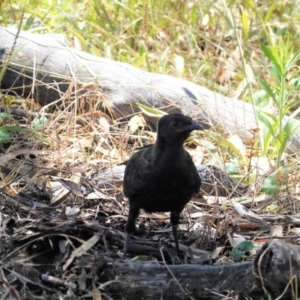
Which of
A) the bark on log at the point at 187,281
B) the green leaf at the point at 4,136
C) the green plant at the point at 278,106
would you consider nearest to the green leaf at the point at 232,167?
the green plant at the point at 278,106

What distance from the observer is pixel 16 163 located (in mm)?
5402

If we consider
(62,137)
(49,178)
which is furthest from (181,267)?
(62,137)

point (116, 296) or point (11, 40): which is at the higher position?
point (11, 40)

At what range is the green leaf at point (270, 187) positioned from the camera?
5.10m

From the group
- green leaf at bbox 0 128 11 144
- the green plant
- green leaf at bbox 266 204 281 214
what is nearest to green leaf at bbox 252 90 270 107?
the green plant

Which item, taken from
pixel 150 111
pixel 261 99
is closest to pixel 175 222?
pixel 150 111

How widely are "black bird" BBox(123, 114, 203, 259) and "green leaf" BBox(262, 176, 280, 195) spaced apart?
95cm

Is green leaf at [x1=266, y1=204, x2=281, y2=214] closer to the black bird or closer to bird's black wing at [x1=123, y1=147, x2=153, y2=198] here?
the black bird

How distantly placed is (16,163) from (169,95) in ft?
4.70

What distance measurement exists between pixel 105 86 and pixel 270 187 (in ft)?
5.65

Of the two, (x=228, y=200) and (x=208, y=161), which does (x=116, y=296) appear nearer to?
(x=228, y=200)

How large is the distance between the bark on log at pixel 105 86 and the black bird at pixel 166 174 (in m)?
1.68

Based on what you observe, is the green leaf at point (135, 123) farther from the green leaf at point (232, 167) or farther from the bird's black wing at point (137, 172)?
the bird's black wing at point (137, 172)

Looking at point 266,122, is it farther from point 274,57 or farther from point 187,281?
point 187,281
